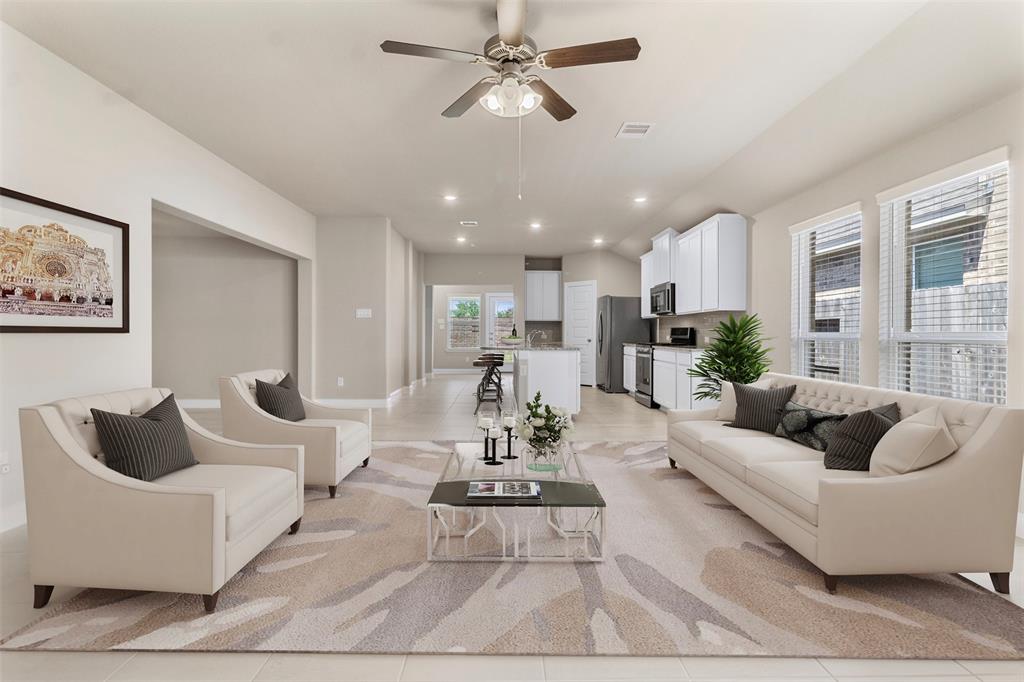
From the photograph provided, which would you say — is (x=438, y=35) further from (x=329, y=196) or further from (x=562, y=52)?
(x=329, y=196)

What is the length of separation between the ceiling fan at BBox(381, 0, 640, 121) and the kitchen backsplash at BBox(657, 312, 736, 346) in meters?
4.24

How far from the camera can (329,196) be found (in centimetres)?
608

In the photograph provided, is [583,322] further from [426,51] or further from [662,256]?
[426,51]

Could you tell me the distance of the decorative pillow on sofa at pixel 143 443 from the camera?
85.0 inches

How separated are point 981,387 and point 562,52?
3184 millimetres

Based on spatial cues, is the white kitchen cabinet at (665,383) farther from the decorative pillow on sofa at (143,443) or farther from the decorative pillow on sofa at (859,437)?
the decorative pillow on sofa at (143,443)

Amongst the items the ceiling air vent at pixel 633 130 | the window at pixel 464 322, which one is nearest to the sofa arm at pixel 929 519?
the ceiling air vent at pixel 633 130

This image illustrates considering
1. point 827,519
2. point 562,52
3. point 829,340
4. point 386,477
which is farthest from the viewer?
point 829,340

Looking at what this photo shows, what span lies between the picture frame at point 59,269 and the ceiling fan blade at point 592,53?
293cm

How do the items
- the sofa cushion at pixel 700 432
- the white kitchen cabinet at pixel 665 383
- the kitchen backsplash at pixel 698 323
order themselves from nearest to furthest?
the sofa cushion at pixel 700 432
the white kitchen cabinet at pixel 665 383
the kitchen backsplash at pixel 698 323

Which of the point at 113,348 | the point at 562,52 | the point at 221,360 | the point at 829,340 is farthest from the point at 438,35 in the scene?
the point at 221,360

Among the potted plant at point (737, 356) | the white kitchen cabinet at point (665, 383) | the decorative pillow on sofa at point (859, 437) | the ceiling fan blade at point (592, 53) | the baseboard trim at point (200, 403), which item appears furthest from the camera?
the baseboard trim at point (200, 403)

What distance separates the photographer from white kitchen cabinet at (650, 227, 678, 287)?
7.52 meters

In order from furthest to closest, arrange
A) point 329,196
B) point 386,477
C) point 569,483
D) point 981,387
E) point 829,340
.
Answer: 1. point 329,196
2. point 829,340
3. point 386,477
4. point 981,387
5. point 569,483
